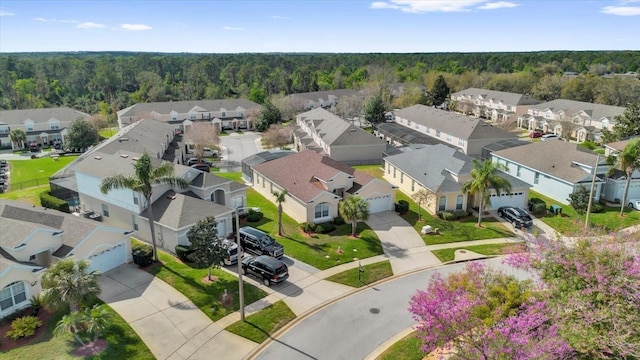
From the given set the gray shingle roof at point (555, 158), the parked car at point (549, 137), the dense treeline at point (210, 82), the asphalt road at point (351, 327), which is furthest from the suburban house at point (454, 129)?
the asphalt road at point (351, 327)

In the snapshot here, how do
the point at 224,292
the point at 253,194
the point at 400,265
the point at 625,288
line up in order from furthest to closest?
the point at 253,194 → the point at 400,265 → the point at 224,292 → the point at 625,288

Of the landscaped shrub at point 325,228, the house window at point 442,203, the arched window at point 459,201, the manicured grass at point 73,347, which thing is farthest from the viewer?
the arched window at point 459,201

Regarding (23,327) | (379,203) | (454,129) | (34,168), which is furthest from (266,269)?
(454,129)

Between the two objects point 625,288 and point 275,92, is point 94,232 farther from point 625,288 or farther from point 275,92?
point 275,92

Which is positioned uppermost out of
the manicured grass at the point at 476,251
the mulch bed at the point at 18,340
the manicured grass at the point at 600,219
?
the mulch bed at the point at 18,340

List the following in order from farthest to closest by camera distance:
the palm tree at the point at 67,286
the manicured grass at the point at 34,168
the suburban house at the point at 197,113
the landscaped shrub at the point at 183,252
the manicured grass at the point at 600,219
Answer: the suburban house at the point at 197,113 → the manicured grass at the point at 34,168 → the manicured grass at the point at 600,219 → the landscaped shrub at the point at 183,252 → the palm tree at the point at 67,286

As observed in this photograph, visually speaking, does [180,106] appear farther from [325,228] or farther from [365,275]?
[365,275]

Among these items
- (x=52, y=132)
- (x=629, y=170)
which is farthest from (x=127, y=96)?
(x=629, y=170)

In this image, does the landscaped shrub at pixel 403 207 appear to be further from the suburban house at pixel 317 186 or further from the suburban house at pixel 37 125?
the suburban house at pixel 37 125
